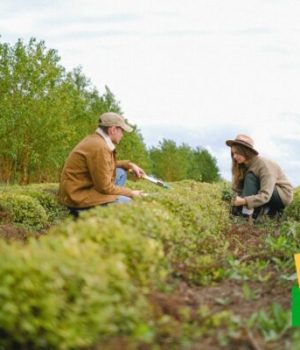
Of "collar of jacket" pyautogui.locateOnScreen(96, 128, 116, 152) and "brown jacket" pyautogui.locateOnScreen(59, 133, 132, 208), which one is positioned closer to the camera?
"brown jacket" pyautogui.locateOnScreen(59, 133, 132, 208)

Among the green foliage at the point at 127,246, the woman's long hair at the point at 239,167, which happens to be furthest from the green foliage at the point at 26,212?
the green foliage at the point at 127,246

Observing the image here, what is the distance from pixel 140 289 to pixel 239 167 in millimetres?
7465

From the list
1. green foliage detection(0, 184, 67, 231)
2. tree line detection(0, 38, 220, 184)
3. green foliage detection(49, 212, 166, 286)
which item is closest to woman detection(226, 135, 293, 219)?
green foliage detection(0, 184, 67, 231)

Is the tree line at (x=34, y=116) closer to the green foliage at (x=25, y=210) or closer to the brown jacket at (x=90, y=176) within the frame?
the green foliage at (x=25, y=210)

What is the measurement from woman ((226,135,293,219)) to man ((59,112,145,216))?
226cm

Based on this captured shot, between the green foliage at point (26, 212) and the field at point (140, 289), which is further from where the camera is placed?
the green foliage at point (26, 212)

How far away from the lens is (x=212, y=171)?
5766 cm

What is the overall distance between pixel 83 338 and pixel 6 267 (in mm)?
604

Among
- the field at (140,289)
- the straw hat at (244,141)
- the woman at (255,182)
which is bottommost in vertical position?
the field at (140,289)

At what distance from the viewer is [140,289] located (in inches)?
222

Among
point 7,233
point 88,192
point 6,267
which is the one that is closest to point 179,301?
point 6,267

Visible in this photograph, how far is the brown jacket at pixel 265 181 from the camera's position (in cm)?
1226

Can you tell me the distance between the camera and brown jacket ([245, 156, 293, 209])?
1226cm

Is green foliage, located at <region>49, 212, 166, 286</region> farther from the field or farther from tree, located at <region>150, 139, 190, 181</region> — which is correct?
tree, located at <region>150, 139, 190, 181</region>
